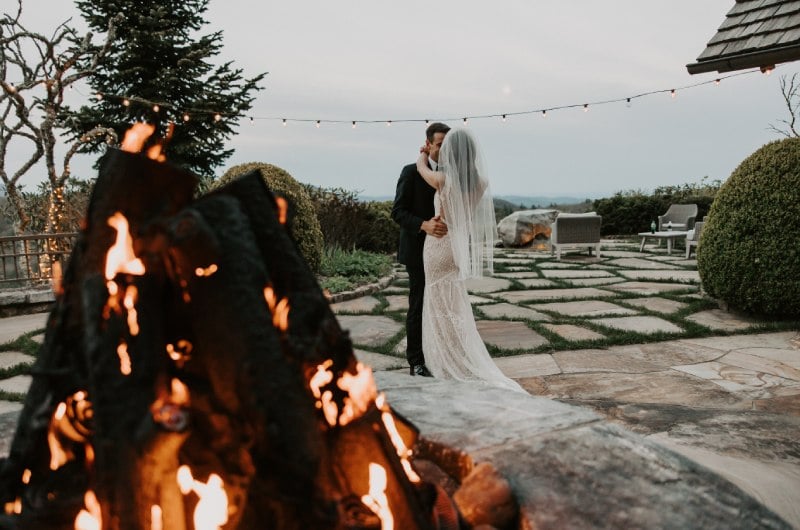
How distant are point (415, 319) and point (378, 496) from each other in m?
3.32

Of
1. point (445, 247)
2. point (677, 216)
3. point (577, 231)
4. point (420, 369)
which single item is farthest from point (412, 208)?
point (677, 216)

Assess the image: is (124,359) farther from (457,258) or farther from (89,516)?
(457,258)

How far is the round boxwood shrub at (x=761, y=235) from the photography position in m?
5.57

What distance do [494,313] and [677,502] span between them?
5.37 metres

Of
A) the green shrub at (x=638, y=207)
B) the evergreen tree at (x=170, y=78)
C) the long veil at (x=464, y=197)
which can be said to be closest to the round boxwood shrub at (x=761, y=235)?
the long veil at (x=464, y=197)

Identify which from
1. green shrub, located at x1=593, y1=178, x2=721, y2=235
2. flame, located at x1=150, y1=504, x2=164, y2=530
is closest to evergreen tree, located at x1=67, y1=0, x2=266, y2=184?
green shrub, located at x1=593, y1=178, x2=721, y2=235

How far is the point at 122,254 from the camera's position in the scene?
0.98 meters

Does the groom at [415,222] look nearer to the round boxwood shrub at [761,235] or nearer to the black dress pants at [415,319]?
the black dress pants at [415,319]

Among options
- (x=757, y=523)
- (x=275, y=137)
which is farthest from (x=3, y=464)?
(x=275, y=137)

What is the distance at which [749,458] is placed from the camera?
6.05 feet

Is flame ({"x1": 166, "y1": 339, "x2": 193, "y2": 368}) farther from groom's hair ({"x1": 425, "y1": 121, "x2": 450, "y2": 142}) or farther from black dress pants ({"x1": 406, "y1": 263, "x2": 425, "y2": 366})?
groom's hair ({"x1": 425, "y1": 121, "x2": 450, "y2": 142})

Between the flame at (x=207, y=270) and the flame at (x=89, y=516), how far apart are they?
49 cm

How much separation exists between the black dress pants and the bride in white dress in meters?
0.05

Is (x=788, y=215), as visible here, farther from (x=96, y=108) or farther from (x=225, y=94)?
(x=96, y=108)
